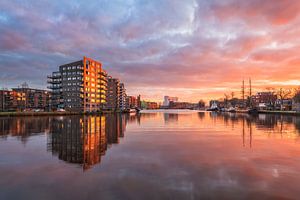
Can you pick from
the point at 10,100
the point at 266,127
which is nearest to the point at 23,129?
the point at 266,127

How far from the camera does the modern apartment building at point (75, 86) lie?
131500mm

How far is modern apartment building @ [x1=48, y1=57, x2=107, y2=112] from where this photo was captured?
131500 mm

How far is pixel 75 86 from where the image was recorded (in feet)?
433

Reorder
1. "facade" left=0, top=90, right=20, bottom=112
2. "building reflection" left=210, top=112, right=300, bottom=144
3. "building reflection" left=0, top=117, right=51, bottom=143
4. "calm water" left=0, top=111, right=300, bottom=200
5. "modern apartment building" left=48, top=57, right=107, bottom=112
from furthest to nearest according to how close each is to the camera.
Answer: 1. "facade" left=0, top=90, right=20, bottom=112
2. "modern apartment building" left=48, top=57, right=107, bottom=112
3. "building reflection" left=0, top=117, right=51, bottom=143
4. "building reflection" left=210, top=112, right=300, bottom=144
5. "calm water" left=0, top=111, right=300, bottom=200

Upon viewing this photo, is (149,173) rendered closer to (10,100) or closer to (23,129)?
(23,129)

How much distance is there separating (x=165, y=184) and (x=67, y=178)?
5.28 metres

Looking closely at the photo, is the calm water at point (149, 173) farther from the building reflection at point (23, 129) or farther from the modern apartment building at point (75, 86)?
the modern apartment building at point (75, 86)

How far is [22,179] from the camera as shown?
37.9 feet

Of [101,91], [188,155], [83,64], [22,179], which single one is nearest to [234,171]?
A: [188,155]

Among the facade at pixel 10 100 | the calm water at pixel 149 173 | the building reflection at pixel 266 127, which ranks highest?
the facade at pixel 10 100

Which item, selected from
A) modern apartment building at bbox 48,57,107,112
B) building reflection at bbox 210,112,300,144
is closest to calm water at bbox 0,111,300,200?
building reflection at bbox 210,112,300,144

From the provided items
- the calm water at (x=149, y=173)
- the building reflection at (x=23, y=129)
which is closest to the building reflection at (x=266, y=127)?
the calm water at (x=149, y=173)

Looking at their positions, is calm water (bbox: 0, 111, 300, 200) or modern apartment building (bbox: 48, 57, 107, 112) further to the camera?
modern apartment building (bbox: 48, 57, 107, 112)

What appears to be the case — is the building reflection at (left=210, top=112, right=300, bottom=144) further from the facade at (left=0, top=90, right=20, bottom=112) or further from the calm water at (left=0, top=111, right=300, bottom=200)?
the facade at (left=0, top=90, right=20, bottom=112)
